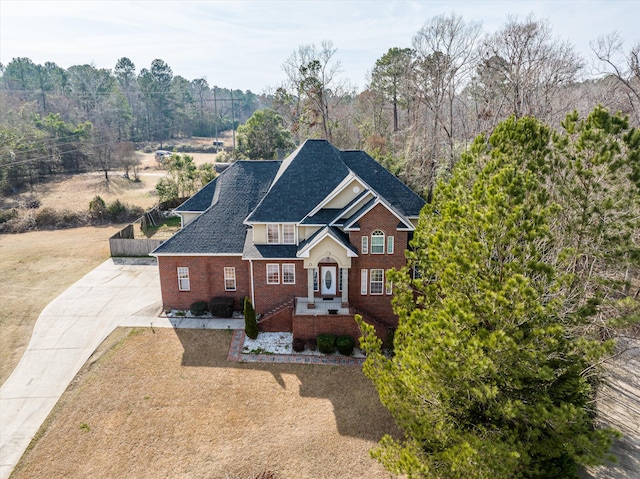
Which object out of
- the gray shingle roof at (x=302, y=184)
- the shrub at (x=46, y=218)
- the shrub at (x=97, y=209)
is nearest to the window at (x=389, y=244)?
the gray shingle roof at (x=302, y=184)

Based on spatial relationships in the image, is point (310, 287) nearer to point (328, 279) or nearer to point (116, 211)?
point (328, 279)

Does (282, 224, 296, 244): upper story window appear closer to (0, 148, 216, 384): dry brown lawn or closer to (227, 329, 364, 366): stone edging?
(227, 329, 364, 366): stone edging

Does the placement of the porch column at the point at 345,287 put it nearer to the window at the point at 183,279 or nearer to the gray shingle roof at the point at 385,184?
the gray shingle roof at the point at 385,184

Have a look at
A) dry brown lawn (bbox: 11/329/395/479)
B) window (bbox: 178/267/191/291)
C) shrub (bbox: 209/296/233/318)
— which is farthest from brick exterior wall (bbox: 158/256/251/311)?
dry brown lawn (bbox: 11/329/395/479)

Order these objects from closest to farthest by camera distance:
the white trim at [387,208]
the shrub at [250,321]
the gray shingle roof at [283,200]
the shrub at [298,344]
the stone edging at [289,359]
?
the stone edging at [289,359], the white trim at [387,208], the shrub at [298,344], the shrub at [250,321], the gray shingle roof at [283,200]

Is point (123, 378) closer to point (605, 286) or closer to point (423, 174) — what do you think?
point (605, 286)

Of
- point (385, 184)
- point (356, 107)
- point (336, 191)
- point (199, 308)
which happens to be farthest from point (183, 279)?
point (356, 107)

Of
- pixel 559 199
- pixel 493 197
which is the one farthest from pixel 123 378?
pixel 559 199
